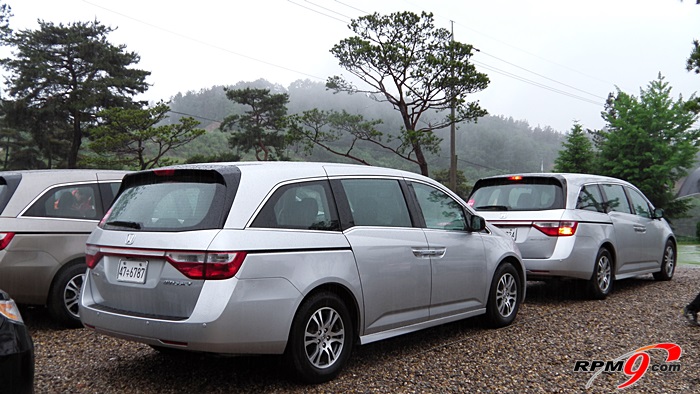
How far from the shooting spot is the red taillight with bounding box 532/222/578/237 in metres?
7.29

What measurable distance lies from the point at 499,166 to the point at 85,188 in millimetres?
88191

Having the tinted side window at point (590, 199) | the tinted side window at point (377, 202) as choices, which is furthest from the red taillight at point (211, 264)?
the tinted side window at point (590, 199)

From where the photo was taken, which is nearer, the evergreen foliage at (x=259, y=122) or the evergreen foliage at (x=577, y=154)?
the evergreen foliage at (x=577, y=154)

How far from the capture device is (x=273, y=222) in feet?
13.3

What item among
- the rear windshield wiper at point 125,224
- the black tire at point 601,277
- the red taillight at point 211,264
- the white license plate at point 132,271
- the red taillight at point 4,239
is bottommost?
the black tire at point 601,277

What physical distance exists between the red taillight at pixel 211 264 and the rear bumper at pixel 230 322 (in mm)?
53

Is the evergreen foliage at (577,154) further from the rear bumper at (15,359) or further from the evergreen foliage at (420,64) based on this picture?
the rear bumper at (15,359)

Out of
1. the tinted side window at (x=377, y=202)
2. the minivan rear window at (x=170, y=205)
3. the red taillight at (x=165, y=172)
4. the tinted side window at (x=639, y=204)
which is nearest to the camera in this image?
the minivan rear window at (x=170, y=205)

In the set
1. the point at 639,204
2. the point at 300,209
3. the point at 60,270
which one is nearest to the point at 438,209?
the point at 300,209

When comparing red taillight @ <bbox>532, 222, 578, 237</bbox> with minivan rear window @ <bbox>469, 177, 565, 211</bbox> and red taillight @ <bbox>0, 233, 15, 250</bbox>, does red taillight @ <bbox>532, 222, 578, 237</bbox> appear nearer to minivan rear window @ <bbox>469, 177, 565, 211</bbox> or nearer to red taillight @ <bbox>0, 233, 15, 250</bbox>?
minivan rear window @ <bbox>469, 177, 565, 211</bbox>

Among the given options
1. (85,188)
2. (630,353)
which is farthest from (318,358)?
(85,188)

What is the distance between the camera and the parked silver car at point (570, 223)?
23.9 feet

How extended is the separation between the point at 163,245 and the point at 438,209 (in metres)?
2.67

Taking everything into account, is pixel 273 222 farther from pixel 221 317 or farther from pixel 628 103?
pixel 628 103
